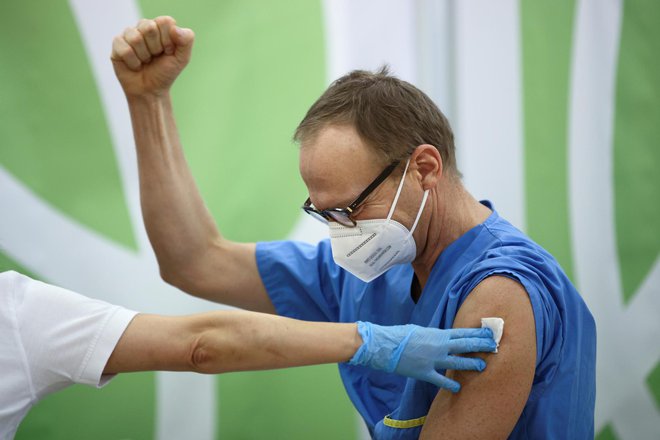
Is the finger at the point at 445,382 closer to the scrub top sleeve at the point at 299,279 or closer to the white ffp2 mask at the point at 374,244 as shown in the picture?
the white ffp2 mask at the point at 374,244

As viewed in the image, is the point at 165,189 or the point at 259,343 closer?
the point at 259,343

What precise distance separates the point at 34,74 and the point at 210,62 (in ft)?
1.57

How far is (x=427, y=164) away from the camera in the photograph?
1452mm

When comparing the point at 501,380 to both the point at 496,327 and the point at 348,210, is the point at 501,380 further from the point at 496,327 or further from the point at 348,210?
the point at 348,210

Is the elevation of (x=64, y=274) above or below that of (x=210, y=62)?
below

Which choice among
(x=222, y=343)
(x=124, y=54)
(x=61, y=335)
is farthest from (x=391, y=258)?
(x=124, y=54)

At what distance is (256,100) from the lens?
218 cm

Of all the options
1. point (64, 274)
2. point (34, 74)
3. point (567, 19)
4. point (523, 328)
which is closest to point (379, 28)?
point (567, 19)

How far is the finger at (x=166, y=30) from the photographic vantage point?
61.6 inches

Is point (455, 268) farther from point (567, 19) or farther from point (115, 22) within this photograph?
point (567, 19)

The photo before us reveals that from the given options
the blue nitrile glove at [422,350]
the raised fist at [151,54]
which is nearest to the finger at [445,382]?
the blue nitrile glove at [422,350]

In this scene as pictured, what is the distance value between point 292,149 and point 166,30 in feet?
2.30

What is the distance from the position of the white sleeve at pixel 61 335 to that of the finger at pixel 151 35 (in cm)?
64

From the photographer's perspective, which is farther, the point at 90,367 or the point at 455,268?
the point at 455,268
